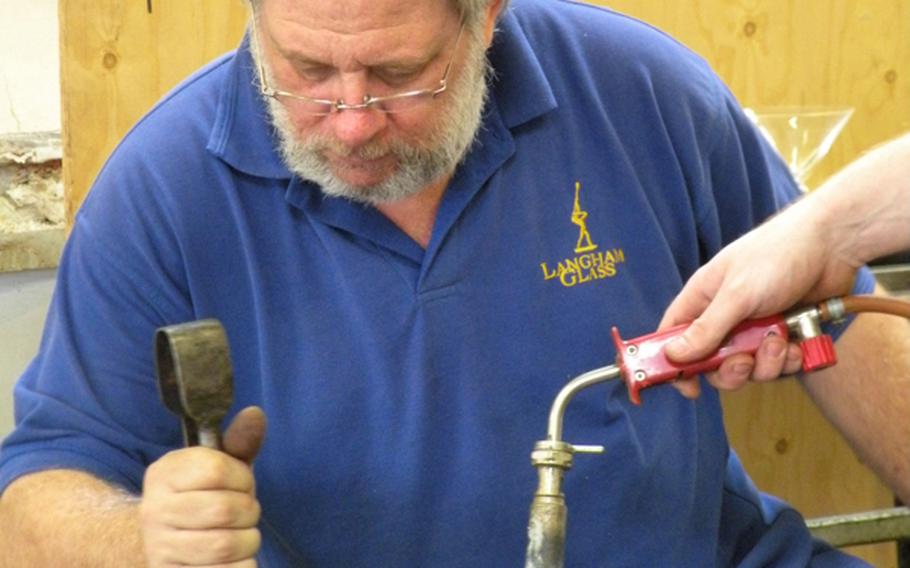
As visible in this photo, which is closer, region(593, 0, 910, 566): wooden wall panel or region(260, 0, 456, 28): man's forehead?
region(260, 0, 456, 28): man's forehead

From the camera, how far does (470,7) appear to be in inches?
57.2

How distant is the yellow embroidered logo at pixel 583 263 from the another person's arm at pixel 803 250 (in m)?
0.18

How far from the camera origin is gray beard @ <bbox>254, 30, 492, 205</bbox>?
1.43m

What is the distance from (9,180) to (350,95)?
4.94ft

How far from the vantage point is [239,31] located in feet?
6.99

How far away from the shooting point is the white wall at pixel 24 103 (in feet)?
8.63

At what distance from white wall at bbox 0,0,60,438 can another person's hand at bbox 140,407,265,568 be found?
1.59 m

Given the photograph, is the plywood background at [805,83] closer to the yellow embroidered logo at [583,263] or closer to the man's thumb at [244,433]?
the yellow embroidered logo at [583,263]

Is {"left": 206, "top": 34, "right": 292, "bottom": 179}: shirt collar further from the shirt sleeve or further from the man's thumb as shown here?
the man's thumb

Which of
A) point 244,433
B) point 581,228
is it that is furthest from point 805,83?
point 244,433

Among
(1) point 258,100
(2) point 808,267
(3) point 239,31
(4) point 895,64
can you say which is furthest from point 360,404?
(4) point 895,64

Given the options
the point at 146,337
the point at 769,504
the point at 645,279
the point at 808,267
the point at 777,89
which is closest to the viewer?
the point at 808,267

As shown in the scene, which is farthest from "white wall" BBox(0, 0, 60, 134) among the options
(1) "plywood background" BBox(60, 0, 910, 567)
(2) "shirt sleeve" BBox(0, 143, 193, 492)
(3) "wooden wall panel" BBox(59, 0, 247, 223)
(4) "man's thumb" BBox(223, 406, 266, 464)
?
(4) "man's thumb" BBox(223, 406, 266, 464)

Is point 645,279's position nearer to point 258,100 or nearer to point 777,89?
point 258,100
